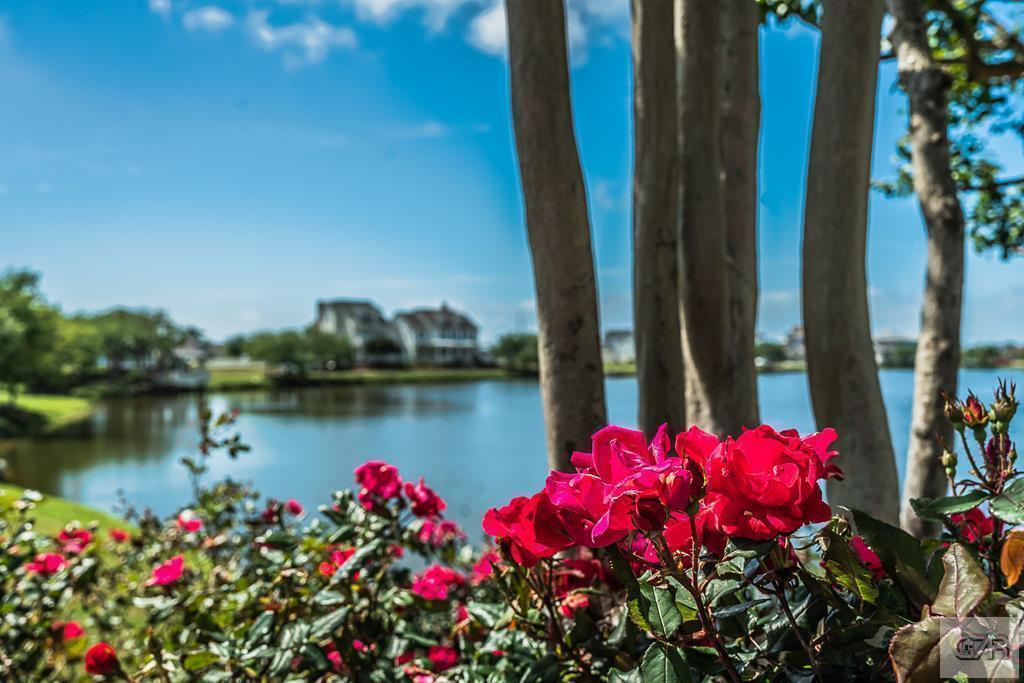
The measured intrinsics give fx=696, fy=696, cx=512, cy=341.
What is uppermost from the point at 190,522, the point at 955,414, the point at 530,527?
the point at 955,414

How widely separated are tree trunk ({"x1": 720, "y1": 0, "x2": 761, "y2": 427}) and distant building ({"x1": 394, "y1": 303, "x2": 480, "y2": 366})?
2138 inches

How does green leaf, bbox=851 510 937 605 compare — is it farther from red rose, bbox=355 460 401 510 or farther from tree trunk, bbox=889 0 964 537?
tree trunk, bbox=889 0 964 537

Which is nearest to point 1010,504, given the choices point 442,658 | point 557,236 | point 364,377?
point 442,658

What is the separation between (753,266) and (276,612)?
186cm

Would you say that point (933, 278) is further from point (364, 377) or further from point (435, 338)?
point (435, 338)

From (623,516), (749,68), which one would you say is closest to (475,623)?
(623,516)

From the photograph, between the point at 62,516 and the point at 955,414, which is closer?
the point at 955,414

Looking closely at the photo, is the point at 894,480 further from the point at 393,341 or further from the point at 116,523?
the point at 393,341

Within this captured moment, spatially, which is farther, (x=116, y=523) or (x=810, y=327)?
(x=116, y=523)

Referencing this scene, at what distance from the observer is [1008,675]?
567 millimetres

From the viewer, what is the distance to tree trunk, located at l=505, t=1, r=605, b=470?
71.1 inches

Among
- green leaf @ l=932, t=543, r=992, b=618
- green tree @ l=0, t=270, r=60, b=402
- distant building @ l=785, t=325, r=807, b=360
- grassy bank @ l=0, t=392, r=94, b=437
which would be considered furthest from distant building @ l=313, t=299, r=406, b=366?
green leaf @ l=932, t=543, r=992, b=618

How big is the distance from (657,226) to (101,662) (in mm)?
1820
